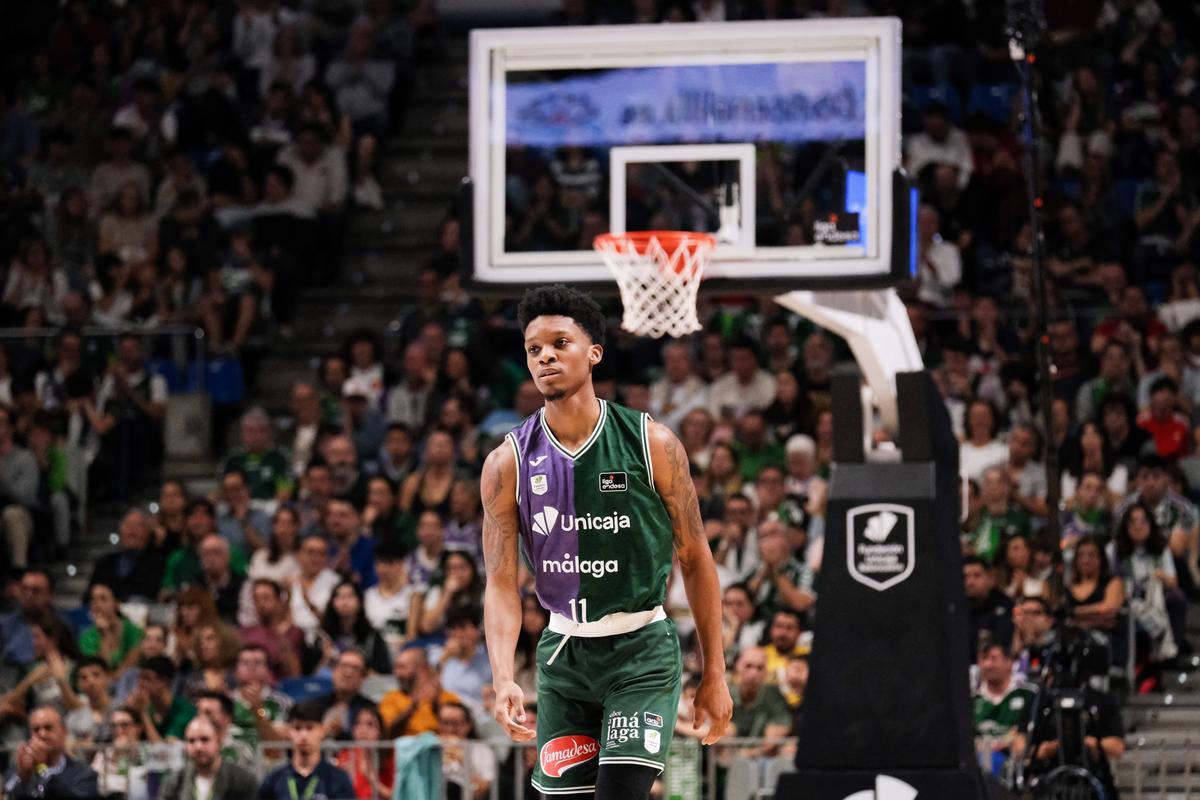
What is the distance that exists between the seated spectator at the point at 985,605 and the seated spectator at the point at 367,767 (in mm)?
3514

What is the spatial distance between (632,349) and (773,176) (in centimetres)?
584

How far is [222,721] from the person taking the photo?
11852 mm

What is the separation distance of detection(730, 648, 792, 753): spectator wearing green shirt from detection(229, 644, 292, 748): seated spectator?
2785mm

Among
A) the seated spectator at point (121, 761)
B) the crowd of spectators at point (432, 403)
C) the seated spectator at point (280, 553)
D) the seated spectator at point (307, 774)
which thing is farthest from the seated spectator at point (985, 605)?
the seated spectator at point (121, 761)

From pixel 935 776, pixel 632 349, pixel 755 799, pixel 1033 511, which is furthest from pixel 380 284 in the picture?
pixel 935 776

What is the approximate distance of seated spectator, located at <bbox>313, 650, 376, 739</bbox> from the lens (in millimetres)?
12414

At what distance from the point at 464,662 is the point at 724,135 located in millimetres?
4359

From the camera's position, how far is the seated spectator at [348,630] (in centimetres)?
1327

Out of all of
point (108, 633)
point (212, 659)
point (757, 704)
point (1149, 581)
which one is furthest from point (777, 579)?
point (108, 633)

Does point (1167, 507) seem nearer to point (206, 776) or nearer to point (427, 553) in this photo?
point (427, 553)

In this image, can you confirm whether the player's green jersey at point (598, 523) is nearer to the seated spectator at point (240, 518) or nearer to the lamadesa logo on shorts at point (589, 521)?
the lamadesa logo on shorts at point (589, 521)

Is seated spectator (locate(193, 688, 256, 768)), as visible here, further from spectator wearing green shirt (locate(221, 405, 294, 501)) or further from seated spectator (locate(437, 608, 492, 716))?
spectator wearing green shirt (locate(221, 405, 294, 501))

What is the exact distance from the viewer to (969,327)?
1502 cm

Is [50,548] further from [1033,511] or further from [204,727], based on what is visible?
[1033,511]
